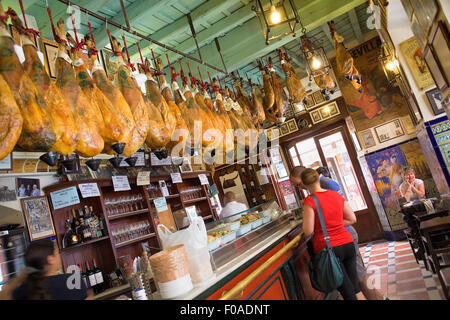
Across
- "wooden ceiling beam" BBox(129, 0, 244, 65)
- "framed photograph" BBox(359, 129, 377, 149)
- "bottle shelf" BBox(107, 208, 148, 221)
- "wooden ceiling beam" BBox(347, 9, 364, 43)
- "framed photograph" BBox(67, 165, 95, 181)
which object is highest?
"wooden ceiling beam" BBox(347, 9, 364, 43)

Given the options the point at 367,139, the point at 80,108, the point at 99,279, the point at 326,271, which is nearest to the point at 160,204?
the point at 99,279

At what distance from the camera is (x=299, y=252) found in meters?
3.52

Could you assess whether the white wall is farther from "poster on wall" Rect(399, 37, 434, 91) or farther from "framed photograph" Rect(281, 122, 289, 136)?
"framed photograph" Rect(281, 122, 289, 136)

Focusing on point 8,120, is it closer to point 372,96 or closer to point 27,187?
point 27,187

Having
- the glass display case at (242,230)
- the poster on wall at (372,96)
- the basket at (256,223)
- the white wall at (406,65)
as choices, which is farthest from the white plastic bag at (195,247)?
the poster on wall at (372,96)

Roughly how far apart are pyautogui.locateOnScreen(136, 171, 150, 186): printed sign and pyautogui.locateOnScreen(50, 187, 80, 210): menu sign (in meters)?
1.14

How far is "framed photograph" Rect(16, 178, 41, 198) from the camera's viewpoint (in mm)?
3948

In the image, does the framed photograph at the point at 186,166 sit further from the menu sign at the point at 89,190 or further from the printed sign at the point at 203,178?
the menu sign at the point at 89,190

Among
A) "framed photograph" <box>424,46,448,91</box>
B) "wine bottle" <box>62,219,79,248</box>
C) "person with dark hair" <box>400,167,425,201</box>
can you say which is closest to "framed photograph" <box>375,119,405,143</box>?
"person with dark hair" <box>400,167,425,201</box>

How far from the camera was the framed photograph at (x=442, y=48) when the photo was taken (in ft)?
8.16

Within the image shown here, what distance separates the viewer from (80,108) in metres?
2.01

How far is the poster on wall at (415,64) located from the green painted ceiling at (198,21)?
4.36 ft
